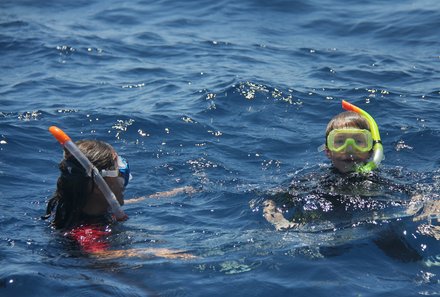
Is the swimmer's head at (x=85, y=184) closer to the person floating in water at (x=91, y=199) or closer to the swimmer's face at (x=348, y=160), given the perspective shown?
the person floating in water at (x=91, y=199)

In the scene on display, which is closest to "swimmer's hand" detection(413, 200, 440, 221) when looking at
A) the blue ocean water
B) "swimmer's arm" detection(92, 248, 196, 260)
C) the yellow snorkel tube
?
the blue ocean water

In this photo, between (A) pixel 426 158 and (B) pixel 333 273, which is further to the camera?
(A) pixel 426 158

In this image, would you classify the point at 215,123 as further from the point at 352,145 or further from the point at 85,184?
the point at 85,184

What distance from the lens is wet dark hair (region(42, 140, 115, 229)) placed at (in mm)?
4992

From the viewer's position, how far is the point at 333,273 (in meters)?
4.75

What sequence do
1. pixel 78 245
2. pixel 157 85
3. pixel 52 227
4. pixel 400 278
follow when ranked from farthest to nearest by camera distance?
pixel 157 85, pixel 52 227, pixel 78 245, pixel 400 278

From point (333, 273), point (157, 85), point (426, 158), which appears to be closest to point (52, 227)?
point (333, 273)

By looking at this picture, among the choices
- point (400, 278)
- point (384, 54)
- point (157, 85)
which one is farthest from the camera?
point (384, 54)

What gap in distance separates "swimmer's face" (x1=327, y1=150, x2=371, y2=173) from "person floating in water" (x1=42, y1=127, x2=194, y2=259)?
1710 mm

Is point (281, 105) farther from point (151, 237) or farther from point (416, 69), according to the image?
point (151, 237)

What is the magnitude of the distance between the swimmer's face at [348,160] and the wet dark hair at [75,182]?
1.94 meters

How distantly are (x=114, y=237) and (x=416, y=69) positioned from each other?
6.33 meters

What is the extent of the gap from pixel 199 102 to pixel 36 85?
2274 millimetres

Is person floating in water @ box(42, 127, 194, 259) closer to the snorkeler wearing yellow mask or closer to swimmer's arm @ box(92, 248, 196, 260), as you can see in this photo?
swimmer's arm @ box(92, 248, 196, 260)
